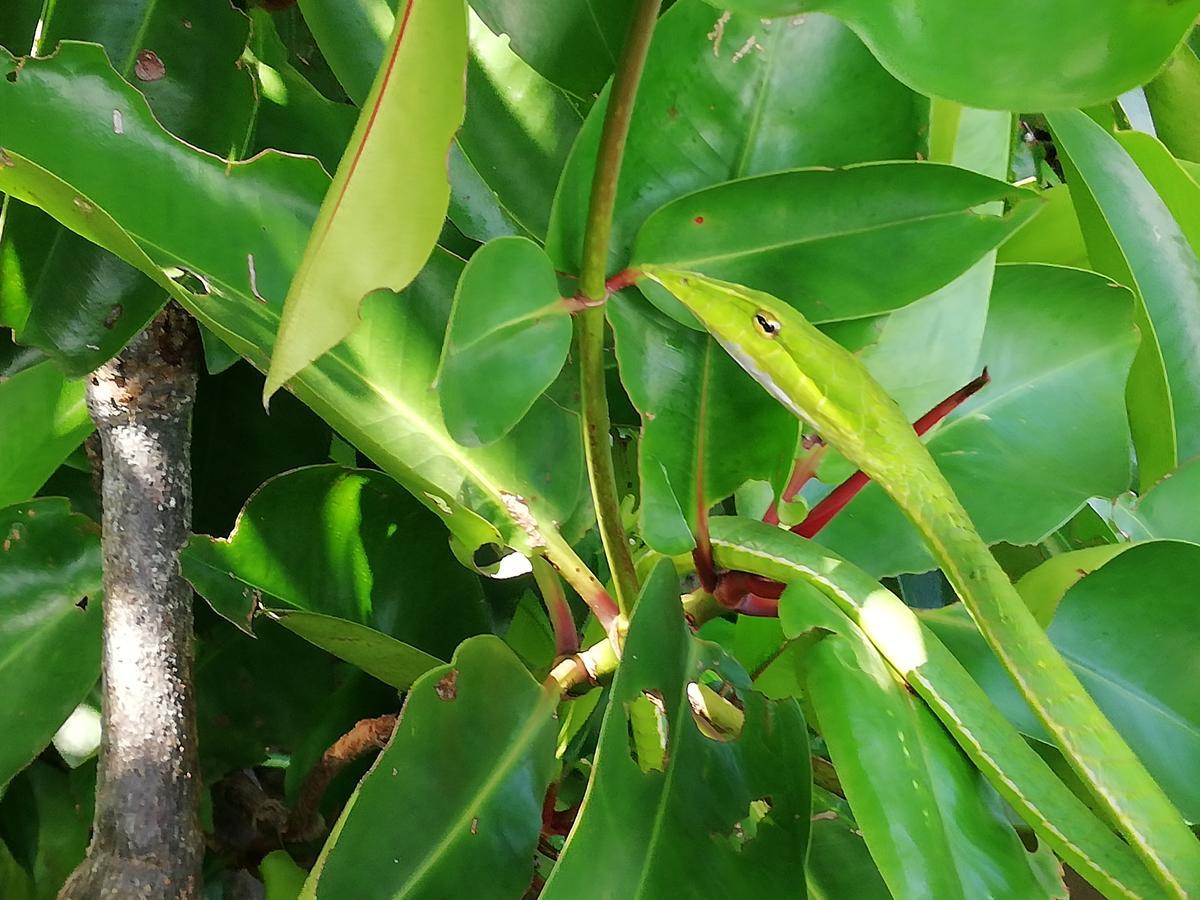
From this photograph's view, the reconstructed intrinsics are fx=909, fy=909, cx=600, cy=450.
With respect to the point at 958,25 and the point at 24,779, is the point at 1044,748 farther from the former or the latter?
the point at 24,779

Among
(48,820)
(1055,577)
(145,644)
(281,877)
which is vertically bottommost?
(48,820)

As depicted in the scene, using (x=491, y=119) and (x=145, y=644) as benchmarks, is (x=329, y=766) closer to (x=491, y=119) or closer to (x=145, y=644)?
(x=145, y=644)

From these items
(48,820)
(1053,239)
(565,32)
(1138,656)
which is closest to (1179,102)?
(1053,239)

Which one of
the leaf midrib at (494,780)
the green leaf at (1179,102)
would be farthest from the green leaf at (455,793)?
the green leaf at (1179,102)

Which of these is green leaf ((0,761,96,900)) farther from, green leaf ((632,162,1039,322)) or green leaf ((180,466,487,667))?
green leaf ((632,162,1039,322))

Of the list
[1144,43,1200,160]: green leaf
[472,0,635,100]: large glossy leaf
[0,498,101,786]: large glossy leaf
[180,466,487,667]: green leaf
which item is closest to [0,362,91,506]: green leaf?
[0,498,101,786]: large glossy leaf

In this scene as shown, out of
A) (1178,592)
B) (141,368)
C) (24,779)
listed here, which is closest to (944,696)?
(1178,592)
